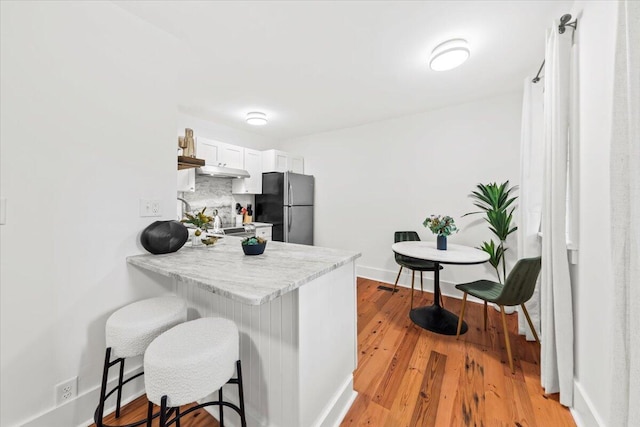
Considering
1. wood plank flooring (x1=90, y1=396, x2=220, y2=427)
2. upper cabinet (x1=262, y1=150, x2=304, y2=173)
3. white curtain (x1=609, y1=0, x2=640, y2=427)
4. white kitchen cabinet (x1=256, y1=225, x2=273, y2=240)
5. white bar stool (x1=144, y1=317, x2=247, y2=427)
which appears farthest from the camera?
upper cabinet (x1=262, y1=150, x2=304, y2=173)

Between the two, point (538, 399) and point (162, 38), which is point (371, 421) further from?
point (162, 38)

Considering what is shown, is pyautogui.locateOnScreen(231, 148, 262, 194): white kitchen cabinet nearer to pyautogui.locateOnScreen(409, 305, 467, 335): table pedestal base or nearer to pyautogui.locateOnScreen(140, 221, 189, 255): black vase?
pyautogui.locateOnScreen(140, 221, 189, 255): black vase

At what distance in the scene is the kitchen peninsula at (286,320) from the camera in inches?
43.6

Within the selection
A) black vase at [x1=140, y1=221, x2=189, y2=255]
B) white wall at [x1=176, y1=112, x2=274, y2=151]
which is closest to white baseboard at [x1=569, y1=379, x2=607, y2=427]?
black vase at [x1=140, y1=221, x2=189, y2=255]

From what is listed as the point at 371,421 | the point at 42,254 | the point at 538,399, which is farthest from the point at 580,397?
the point at 42,254

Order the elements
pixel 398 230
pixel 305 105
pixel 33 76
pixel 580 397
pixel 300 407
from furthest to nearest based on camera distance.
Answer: pixel 398 230
pixel 305 105
pixel 580 397
pixel 33 76
pixel 300 407

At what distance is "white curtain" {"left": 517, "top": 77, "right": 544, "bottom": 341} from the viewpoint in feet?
7.44

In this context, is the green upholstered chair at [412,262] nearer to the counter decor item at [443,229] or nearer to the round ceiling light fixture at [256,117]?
the counter decor item at [443,229]

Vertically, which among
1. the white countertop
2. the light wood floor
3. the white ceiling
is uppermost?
the white ceiling

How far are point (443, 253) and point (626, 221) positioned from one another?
66.1 inches

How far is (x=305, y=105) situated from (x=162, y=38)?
5.66 ft

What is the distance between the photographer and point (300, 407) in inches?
44.0

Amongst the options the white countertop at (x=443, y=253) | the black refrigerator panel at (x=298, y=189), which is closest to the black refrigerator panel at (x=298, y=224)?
the black refrigerator panel at (x=298, y=189)

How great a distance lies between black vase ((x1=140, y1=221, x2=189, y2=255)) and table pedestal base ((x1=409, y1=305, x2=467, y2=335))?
2.35 metres
